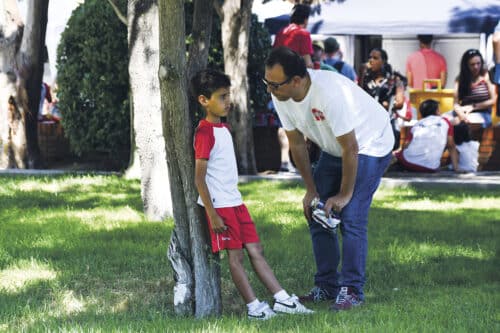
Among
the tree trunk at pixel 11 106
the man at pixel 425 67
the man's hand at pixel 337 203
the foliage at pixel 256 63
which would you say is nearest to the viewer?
the man's hand at pixel 337 203

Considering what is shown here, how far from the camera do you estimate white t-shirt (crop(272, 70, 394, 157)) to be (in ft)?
19.2

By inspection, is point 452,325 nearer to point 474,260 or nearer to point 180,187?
point 180,187

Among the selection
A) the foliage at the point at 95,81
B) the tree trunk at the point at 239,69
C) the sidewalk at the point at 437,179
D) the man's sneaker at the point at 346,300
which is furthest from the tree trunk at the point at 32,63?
the man's sneaker at the point at 346,300

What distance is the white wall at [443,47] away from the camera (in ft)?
67.6

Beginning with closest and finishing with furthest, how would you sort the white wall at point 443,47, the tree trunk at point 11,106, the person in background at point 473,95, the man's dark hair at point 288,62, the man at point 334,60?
1. the man's dark hair at point 288,62
2. the man at point 334,60
3. the person in background at point 473,95
4. the tree trunk at point 11,106
5. the white wall at point 443,47

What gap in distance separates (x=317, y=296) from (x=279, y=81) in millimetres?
1512

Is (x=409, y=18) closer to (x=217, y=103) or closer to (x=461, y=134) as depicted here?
(x=461, y=134)

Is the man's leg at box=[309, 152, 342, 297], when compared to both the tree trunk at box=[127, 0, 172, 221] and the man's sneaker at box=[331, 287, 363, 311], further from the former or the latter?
the tree trunk at box=[127, 0, 172, 221]

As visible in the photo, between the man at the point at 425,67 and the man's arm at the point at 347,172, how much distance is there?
10.8 meters

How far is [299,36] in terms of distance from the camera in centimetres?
1210

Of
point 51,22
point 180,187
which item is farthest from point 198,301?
point 51,22

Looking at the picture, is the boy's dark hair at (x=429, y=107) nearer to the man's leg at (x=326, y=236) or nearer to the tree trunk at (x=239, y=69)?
the tree trunk at (x=239, y=69)

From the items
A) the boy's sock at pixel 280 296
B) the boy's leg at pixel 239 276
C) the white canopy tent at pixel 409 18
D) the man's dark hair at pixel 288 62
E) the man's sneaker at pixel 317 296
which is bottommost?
the man's sneaker at pixel 317 296

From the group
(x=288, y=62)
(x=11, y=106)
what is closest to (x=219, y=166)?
A: (x=288, y=62)
